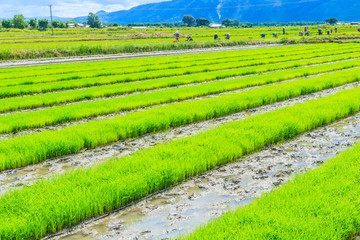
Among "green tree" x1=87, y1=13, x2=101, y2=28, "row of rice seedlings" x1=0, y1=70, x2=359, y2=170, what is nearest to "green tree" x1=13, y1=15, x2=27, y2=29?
"green tree" x1=87, y1=13, x2=101, y2=28

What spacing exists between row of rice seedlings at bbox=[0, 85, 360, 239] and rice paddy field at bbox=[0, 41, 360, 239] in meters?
0.02

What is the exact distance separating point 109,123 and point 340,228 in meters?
6.12

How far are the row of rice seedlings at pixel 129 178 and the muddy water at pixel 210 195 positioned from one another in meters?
0.17

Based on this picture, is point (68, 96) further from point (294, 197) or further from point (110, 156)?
point (294, 197)

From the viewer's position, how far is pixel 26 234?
13.0ft

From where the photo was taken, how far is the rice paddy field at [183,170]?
162 inches

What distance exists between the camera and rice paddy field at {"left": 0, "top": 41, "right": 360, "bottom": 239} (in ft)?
13.5

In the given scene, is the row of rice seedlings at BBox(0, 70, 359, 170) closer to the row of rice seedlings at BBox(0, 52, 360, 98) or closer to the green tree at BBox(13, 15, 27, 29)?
the row of rice seedlings at BBox(0, 52, 360, 98)

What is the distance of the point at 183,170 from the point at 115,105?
6.03 metres

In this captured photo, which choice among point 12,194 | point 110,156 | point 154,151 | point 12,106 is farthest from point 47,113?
point 12,194

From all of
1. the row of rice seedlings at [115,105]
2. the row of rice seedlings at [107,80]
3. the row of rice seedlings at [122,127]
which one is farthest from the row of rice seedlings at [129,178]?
the row of rice seedlings at [107,80]

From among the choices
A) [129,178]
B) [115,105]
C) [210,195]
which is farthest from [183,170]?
[115,105]

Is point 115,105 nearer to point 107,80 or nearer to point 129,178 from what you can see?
point 107,80

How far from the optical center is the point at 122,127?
27.9 feet
